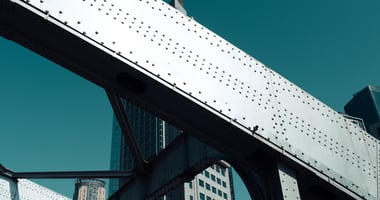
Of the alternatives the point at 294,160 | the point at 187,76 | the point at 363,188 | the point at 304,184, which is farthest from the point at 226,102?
the point at 363,188

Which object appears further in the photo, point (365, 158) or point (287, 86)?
point (365, 158)

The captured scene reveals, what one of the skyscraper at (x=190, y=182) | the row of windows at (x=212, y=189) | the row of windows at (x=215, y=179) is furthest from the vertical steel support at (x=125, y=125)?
the row of windows at (x=215, y=179)

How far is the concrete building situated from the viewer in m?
11.1

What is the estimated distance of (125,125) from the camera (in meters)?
8.28

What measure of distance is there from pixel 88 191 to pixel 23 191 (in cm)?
16638

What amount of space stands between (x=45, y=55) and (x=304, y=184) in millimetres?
4639

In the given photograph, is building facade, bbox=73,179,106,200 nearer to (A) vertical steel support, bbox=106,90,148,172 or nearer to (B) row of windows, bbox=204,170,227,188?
(B) row of windows, bbox=204,170,227,188

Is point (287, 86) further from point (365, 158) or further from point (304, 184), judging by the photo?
point (365, 158)

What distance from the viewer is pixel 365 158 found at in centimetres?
770

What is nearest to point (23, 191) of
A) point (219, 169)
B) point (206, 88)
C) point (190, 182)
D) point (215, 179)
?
point (206, 88)

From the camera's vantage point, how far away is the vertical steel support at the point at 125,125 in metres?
7.55

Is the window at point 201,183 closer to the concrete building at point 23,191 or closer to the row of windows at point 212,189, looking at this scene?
the row of windows at point 212,189

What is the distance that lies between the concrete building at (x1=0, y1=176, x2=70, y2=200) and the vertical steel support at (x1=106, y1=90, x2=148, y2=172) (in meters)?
3.93

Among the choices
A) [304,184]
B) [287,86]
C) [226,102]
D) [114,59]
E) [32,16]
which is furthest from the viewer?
[287,86]
